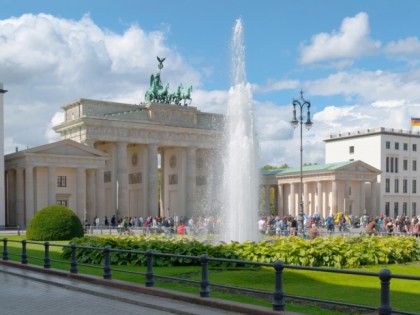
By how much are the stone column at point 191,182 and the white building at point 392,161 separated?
96.9 feet

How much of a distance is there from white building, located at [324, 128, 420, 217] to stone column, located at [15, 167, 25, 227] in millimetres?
52526

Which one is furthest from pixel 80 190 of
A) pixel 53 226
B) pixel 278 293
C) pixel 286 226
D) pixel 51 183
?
pixel 278 293

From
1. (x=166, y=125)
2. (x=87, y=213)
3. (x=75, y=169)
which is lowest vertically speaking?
(x=87, y=213)

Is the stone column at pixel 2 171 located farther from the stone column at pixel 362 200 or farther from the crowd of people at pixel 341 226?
the stone column at pixel 362 200

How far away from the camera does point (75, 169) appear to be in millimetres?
66938

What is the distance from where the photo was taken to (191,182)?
8169 cm

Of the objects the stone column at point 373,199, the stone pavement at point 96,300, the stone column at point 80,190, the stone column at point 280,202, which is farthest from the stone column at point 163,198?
the stone pavement at point 96,300

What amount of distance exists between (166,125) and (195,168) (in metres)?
7.79

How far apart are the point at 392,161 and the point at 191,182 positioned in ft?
115

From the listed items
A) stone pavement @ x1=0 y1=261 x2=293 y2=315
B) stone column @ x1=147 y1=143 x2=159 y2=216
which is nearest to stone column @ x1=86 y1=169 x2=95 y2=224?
stone column @ x1=147 y1=143 x2=159 y2=216

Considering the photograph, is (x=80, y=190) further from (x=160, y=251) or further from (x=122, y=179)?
(x=160, y=251)

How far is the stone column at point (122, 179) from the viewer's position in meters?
75.0

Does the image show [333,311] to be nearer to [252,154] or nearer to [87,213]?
[252,154]

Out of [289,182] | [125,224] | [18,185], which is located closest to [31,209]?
[18,185]
